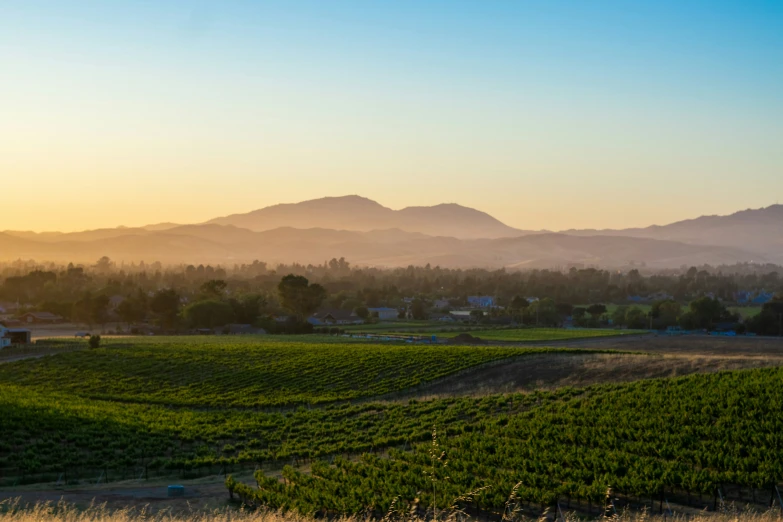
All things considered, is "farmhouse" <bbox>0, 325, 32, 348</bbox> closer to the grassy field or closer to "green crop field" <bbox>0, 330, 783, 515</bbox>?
"green crop field" <bbox>0, 330, 783, 515</bbox>

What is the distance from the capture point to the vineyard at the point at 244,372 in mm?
50750

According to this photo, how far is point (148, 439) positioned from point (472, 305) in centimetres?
12780

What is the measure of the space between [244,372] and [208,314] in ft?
163

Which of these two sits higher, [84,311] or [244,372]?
[84,311]

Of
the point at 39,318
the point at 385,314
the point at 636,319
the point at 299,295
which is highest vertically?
the point at 299,295

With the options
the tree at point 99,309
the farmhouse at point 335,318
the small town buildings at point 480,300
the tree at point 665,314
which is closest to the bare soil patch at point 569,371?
the tree at point 665,314

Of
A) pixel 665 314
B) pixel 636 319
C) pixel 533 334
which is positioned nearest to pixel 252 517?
pixel 533 334

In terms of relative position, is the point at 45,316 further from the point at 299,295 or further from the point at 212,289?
the point at 299,295

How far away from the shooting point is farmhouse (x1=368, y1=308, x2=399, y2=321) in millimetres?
126812

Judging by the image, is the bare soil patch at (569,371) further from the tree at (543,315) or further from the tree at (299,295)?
the tree at (299,295)

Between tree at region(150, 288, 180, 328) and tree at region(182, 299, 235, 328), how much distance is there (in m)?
4.96

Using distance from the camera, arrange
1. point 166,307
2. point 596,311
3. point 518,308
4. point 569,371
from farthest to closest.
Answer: point 518,308 < point 166,307 < point 596,311 < point 569,371

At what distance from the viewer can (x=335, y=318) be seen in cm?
11988

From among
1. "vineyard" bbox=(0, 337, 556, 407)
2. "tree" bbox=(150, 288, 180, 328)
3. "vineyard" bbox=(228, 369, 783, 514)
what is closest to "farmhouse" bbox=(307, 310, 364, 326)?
"tree" bbox=(150, 288, 180, 328)
